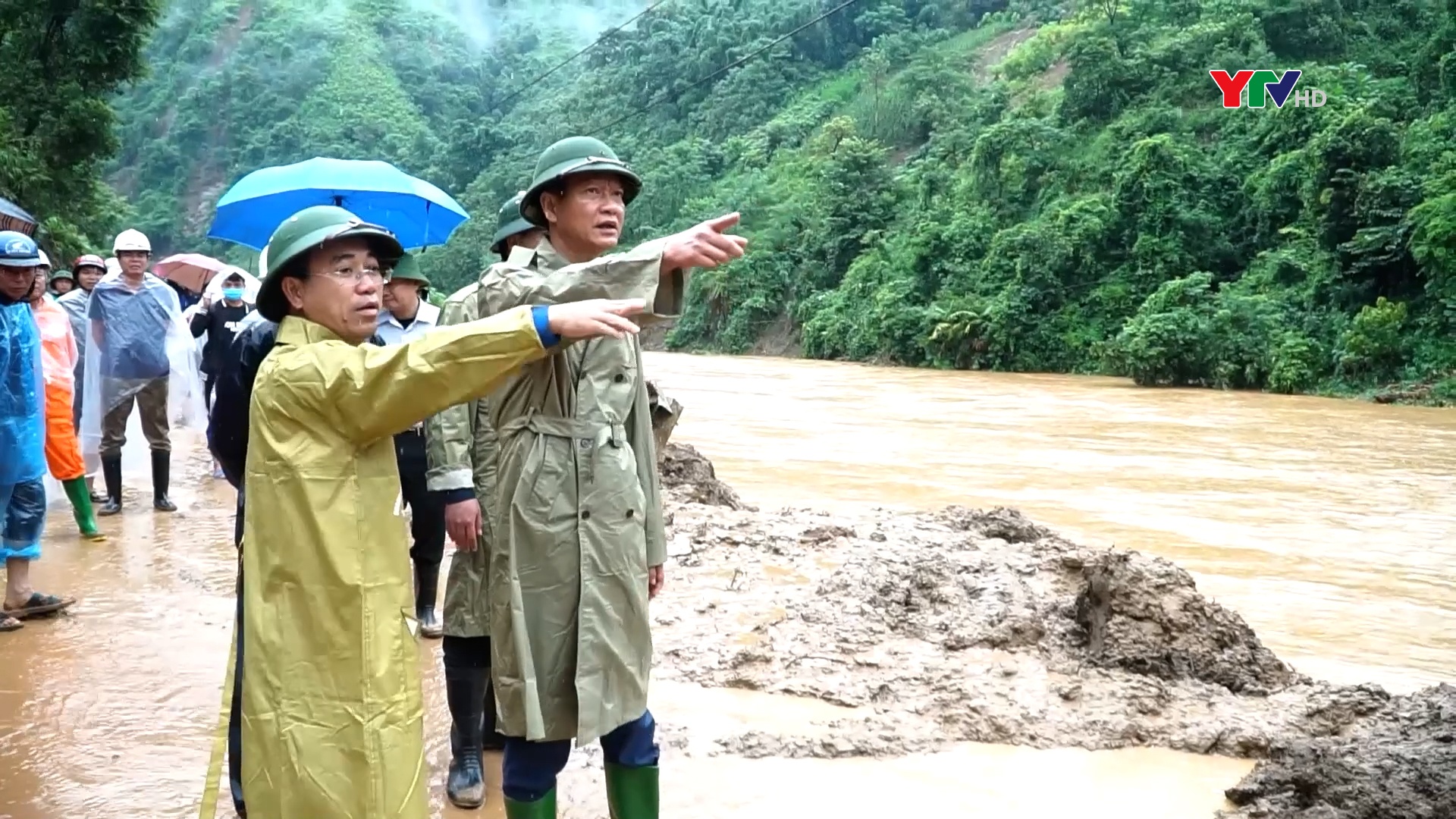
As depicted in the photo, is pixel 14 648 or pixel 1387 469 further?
pixel 1387 469

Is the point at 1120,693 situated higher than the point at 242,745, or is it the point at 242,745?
the point at 242,745

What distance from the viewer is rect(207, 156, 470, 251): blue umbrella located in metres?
5.48

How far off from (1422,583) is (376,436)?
5.98m

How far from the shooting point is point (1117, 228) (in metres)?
24.5

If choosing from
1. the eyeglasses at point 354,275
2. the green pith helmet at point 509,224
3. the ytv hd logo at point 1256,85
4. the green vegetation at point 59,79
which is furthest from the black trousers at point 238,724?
the ytv hd logo at point 1256,85

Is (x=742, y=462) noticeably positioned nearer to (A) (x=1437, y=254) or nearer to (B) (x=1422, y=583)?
(B) (x=1422, y=583)

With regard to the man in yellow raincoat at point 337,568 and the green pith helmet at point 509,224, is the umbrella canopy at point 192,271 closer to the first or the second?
the green pith helmet at point 509,224

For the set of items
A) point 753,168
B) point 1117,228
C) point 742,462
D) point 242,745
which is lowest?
point 742,462

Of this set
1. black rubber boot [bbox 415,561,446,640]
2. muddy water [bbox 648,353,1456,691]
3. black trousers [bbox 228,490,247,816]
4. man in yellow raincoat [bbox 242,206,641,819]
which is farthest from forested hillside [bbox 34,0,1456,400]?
man in yellow raincoat [bbox 242,206,641,819]

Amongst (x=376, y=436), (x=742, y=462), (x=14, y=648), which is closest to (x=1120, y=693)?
(x=376, y=436)

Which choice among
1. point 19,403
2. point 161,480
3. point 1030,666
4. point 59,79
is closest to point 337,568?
point 1030,666

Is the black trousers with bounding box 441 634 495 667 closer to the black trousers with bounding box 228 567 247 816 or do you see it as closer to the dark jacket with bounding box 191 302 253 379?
the black trousers with bounding box 228 567 247 816

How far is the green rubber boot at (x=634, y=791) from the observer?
2.53 meters

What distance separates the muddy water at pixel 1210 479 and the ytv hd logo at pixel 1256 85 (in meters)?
9.69
